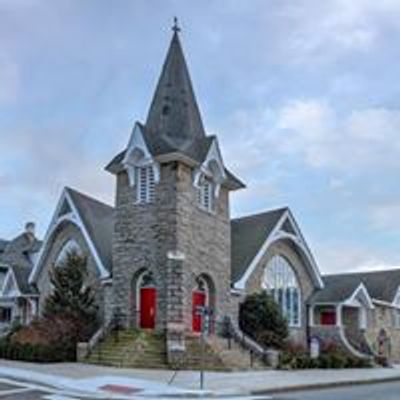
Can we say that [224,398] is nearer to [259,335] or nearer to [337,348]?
[259,335]

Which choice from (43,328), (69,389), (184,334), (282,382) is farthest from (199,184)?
(69,389)

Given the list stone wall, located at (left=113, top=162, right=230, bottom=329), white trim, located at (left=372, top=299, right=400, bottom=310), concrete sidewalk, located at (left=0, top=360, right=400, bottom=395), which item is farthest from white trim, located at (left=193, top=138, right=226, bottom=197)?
white trim, located at (left=372, top=299, right=400, bottom=310)

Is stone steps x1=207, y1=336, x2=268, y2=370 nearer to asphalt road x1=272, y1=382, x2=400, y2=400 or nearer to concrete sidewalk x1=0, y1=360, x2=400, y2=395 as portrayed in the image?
concrete sidewalk x1=0, y1=360, x2=400, y2=395

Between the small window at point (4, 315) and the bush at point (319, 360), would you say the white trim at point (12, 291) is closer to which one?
the small window at point (4, 315)

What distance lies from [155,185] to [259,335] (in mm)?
8575

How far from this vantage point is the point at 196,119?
34406 millimetres

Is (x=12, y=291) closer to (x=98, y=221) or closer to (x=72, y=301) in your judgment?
(x=98, y=221)

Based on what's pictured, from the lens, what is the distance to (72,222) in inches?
1416

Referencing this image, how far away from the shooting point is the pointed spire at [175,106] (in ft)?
108

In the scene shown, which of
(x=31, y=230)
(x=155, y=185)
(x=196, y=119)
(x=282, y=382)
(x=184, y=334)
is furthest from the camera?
(x=31, y=230)

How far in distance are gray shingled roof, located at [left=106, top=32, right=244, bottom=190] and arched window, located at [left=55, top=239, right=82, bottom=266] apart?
5.17 meters

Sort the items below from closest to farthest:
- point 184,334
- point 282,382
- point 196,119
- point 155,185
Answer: point 282,382 < point 184,334 < point 155,185 < point 196,119

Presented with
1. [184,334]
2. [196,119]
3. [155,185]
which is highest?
[196,119]

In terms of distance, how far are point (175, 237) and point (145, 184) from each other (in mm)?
3443
